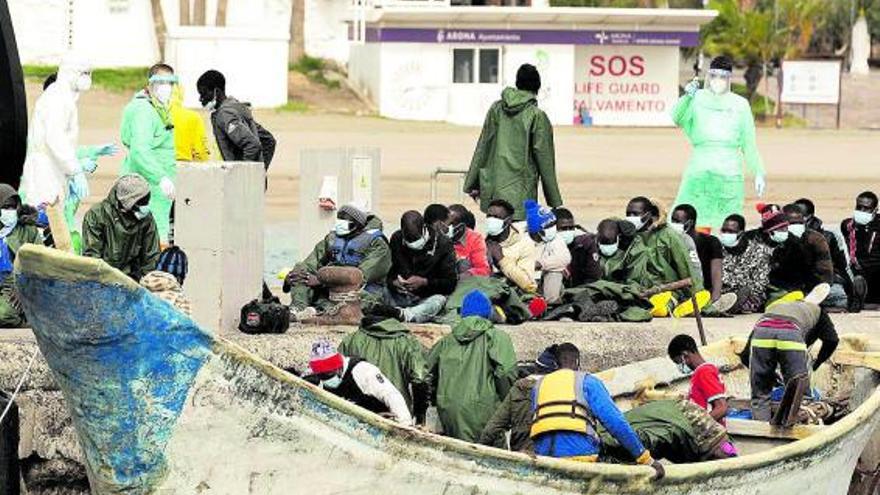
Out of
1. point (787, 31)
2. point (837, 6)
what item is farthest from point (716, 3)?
point (837, 6)

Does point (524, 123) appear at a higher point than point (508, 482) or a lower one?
higher

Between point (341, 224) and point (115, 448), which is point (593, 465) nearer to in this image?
point (115, 448)

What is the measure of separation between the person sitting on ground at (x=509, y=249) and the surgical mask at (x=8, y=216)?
320cm

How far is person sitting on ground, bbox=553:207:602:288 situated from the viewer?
631 inches

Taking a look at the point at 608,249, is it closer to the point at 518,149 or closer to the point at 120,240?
the point at 518,149

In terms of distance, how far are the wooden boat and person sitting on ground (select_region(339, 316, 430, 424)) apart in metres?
2.08

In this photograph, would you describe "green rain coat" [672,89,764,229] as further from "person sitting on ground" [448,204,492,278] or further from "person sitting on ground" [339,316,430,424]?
"person sitting on ground" [339,316,430,424]

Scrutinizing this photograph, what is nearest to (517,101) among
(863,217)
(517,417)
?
(863,217)

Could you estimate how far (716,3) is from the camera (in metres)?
60.2

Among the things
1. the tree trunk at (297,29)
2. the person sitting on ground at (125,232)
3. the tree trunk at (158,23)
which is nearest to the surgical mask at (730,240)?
the person sitting on ground at (125,232)

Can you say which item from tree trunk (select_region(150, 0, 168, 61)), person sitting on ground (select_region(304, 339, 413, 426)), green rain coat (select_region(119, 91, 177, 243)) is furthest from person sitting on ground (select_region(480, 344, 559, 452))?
tree trunk (select_region(150, 0, 168, 61))

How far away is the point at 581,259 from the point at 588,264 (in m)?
0.06

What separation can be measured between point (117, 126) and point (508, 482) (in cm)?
2629

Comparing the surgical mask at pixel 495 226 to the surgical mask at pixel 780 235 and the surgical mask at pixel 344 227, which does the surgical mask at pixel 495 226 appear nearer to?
the surgical mask at pixel 344 227
